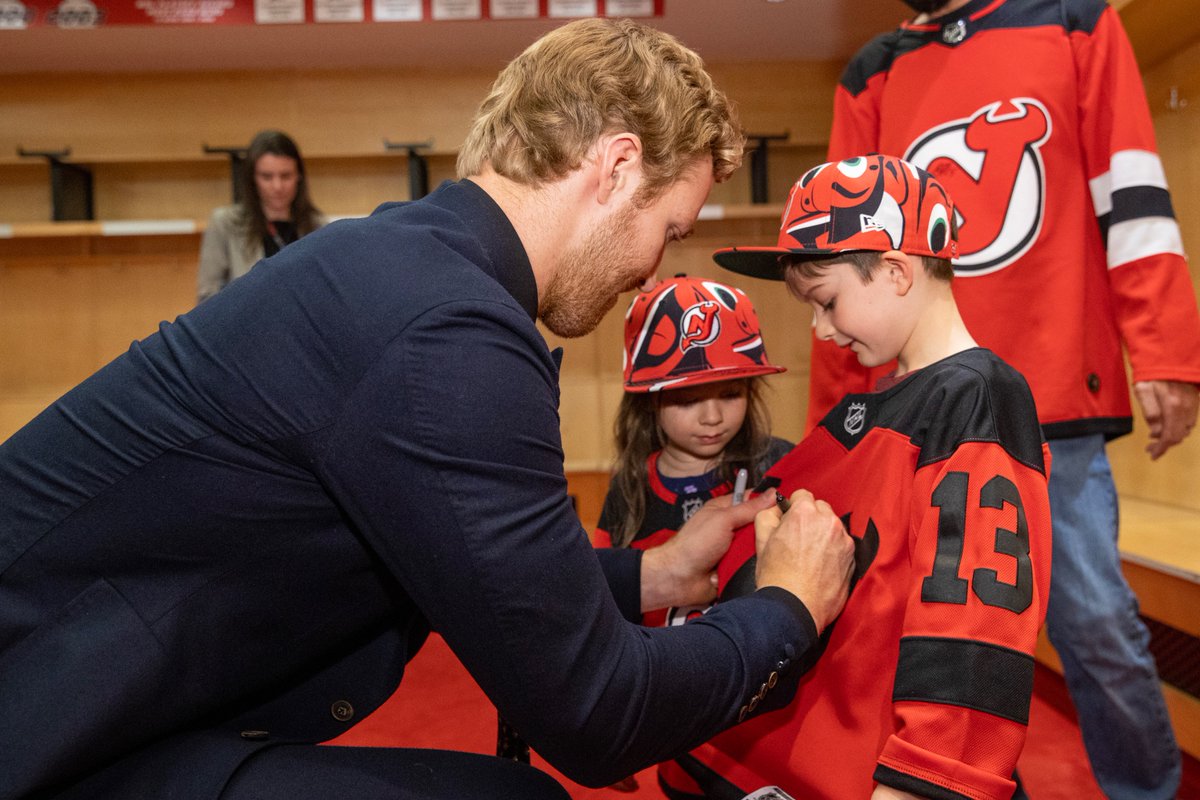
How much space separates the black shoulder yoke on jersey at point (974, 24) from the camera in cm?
159

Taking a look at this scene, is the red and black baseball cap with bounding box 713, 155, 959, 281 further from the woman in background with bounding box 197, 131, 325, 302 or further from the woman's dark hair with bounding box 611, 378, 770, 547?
the woman in background with bounding box 197, 131, 325, 302

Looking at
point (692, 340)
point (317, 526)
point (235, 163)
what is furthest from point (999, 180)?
point (235, 163)

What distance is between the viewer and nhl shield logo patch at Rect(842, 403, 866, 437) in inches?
45.6

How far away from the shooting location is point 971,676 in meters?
0.96

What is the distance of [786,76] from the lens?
17.8ft

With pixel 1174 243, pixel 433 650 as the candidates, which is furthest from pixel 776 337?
pixel 1174 243

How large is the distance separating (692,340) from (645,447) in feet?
0.94

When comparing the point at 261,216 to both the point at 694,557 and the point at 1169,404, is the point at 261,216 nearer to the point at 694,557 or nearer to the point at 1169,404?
the point at 694,557

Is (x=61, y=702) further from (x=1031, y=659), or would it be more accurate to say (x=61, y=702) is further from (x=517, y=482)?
(x=1031, y=659)

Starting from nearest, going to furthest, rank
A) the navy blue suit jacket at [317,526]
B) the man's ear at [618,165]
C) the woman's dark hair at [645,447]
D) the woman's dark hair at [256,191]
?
1. the navy blue suit jacket at [317,526]
2. the man's ear at [618,165]
3. the woman's dark hair at [645,447]
4. the woman's dark hair at [256,191]

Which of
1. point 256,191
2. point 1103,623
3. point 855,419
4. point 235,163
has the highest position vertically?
point 235,163

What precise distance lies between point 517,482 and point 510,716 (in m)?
0.22

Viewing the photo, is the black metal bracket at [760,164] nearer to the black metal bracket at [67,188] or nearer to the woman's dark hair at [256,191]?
the woman's dark hair at [256,191]

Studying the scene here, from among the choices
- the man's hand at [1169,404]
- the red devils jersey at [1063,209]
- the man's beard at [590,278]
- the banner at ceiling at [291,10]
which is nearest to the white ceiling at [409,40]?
the banner at ceiling at [291,10]
